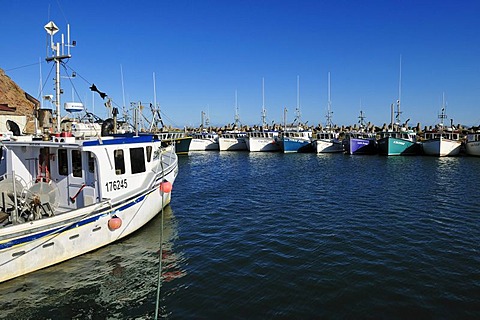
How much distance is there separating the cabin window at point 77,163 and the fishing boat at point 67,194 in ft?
0.12

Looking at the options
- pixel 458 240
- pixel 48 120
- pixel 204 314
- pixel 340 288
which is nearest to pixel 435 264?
pixel 458 240

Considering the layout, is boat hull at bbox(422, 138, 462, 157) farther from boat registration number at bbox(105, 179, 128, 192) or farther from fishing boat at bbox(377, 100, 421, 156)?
boat registration number at bbox(105, 179, 128, 192)

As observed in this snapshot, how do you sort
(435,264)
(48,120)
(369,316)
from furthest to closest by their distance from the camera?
1. (48,120)
2. (435,264)
3. (369,316)

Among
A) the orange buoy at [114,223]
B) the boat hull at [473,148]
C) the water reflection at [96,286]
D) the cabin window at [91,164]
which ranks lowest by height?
the water reflection at [96,286]

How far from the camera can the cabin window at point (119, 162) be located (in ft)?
42.9

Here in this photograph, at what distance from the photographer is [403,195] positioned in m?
21.8

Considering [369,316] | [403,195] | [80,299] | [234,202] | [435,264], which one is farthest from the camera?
[403,195]

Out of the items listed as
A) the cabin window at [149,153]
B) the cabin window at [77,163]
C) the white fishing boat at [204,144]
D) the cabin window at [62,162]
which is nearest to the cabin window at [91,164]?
the cabin window at [77,163]

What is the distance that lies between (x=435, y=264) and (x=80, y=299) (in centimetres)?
1103

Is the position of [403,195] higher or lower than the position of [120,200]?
lower

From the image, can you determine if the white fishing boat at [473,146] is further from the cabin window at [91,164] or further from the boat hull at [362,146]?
the cabin window at [91,164]

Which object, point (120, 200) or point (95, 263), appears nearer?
point (95, 263)

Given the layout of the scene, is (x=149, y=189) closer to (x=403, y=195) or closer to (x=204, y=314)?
(x=204, y=314)

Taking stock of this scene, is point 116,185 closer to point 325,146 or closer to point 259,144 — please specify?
point 325,146
